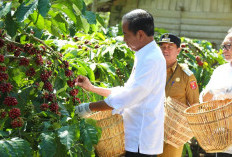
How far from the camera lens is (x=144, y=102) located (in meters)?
2.67

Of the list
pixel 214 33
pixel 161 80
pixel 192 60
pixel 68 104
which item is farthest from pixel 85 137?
pixel 214 33

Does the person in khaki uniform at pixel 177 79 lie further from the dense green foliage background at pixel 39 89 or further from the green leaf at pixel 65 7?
the green leaf at pixel 65 7

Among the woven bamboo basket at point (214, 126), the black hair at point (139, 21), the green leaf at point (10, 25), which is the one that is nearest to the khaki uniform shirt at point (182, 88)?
the woven bamboo basket at point (214, 126)

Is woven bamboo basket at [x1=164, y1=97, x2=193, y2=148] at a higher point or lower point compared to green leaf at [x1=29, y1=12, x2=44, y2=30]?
lower

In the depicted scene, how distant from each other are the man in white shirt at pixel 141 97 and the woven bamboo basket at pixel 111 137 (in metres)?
0.05

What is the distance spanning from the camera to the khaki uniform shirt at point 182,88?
396cm

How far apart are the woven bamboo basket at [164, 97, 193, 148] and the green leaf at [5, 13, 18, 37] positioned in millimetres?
1504

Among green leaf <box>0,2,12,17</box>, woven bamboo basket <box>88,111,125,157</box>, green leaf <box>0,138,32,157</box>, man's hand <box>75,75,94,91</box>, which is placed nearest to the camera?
green leaf <box>0,138,32,157</box>

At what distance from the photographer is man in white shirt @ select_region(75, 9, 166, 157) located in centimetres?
259

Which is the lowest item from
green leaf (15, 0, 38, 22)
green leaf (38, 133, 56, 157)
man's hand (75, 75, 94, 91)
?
green leaf (38, 133, 56, 157)

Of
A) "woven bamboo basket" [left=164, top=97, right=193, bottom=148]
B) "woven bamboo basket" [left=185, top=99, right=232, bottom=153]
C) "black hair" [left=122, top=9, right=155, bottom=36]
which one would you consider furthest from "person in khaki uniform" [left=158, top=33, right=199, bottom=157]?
"black hair" [left=122, top=9, right=155, bottom=36]


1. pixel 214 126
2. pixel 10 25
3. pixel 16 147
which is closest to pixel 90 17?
pixel 10 25

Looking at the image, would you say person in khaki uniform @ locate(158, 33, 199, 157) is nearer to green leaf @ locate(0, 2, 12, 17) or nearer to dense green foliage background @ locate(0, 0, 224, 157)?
dense green foliage background @ locate(0, 0, 224, 157)

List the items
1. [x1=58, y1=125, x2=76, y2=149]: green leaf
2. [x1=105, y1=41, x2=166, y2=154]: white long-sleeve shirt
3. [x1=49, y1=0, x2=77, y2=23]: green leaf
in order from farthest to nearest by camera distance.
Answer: [x1=105, y1=41, x2=166, y2=154]: white long-sleeve shirt
[x1=49, y1=0, x2=77, y2=23]: green leaf
[x1=58, y1=125, x2=76, y2=149]: green leaf
